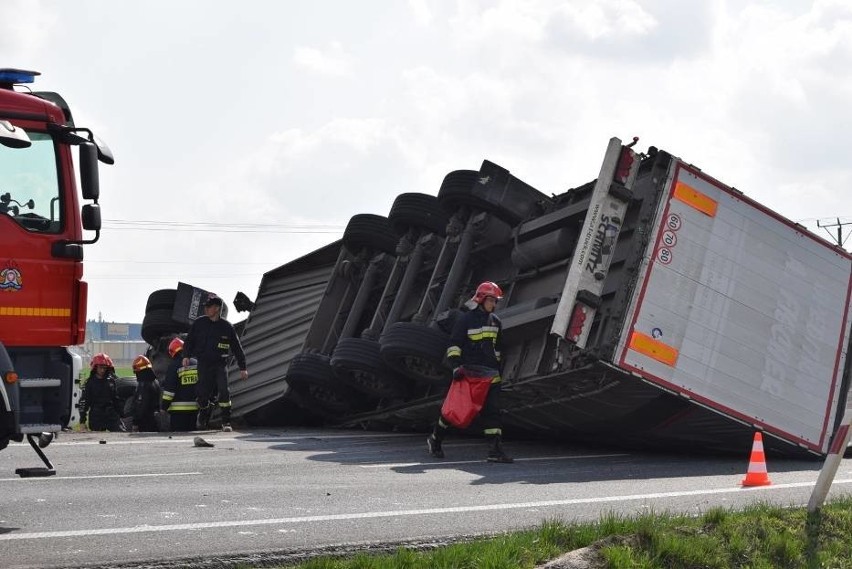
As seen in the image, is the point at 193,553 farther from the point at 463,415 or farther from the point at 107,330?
the point at 107,330

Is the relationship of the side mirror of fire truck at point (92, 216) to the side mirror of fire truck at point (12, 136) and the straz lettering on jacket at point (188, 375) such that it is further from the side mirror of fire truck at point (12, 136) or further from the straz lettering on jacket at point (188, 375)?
the straz lettering on jacket at point (188, 375)

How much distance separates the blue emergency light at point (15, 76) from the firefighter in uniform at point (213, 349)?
20.9 ft

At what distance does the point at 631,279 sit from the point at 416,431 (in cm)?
420

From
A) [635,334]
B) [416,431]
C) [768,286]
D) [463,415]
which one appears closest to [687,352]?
[635,334]

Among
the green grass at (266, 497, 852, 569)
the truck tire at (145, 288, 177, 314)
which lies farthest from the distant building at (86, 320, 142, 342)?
the green grass at (266, 497, 852, 569)

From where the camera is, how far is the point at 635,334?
10.2 meters

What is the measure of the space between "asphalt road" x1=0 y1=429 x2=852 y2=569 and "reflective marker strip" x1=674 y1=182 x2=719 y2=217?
2212 millimetres

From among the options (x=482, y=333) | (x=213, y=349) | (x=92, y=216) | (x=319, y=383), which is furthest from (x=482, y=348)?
(x=92, y=216)

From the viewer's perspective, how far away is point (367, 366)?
12.7m

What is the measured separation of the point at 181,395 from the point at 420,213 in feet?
11.1

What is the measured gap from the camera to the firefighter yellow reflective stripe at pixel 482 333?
10.5m

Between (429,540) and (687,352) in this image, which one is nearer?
(429,540)

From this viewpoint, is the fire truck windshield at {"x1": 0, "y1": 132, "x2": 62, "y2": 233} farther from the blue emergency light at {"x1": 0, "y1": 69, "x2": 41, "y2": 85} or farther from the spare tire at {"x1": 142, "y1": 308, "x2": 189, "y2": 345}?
the spare tire at {"x1": 142, "y1": 308, "x2": 189, "y2": 345}

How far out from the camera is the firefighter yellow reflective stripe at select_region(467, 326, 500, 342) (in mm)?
10531
